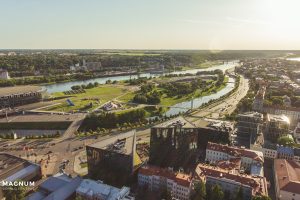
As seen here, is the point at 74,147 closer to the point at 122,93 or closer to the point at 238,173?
the point at 238,173

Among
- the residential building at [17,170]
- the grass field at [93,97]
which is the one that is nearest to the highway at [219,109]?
the grass field at [93,97]

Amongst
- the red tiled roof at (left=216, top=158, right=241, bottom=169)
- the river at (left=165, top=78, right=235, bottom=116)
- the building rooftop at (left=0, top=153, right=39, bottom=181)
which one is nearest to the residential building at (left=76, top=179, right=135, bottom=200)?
the building rooftop at (left=0, top=153, right=39, bottom=181)

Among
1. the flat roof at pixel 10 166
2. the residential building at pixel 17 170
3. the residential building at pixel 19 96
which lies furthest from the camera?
the residential building at pixel 19 96

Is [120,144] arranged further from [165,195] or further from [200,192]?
[200,192]

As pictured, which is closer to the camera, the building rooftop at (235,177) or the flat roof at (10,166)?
the building rooftop at (235,177)

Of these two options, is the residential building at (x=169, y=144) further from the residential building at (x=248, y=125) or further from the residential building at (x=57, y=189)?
the residential building at (x=248, y=125)

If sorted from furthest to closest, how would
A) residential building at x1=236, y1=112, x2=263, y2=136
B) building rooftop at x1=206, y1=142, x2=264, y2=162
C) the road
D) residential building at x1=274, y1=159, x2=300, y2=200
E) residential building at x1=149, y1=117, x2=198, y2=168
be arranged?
residential building at x1=236, y1=112, x2=263, y2=136 → the road → residential building at x1=149, y1=117, x2=198, y2=168 → building rooftop at x1=206, y1=142, x2=264, y2=162 → residential building at x1=274, y1=159, x2=300, y2=200

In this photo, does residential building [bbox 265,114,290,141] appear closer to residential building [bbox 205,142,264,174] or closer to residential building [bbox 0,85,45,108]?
residential building [bbox 205,142,264,174]

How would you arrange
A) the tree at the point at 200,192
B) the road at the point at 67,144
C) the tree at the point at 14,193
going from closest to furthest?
the tree at the point at 14,193, the tree at the point at 200,192, the road at the point at 67,144
